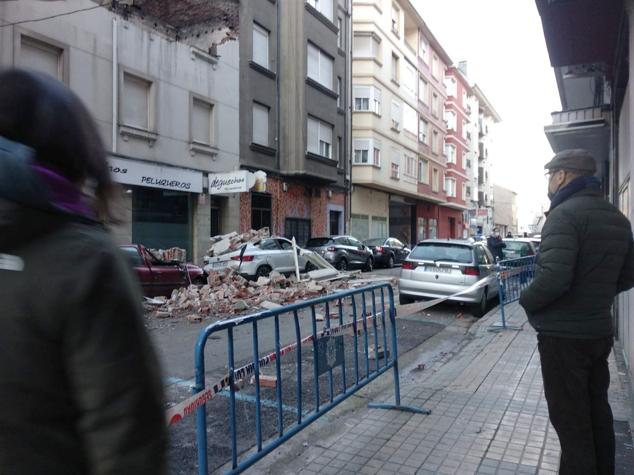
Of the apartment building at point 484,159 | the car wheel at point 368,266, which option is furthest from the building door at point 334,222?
the apartment building at point 484,159

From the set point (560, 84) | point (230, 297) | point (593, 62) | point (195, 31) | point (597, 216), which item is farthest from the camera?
point (195, 31)

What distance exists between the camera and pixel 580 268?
2963 mm

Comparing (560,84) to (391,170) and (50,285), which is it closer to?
(50,285)

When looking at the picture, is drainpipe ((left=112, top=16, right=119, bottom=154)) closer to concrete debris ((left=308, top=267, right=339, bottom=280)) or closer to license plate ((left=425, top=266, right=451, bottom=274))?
concrete debris ((left=308, top=267, right=339, bottom=280))

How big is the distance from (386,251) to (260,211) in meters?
5.89

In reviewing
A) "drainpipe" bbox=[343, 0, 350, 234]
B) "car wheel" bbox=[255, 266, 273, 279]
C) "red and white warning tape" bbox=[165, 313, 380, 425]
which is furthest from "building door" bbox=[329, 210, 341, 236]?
"red and white warning tape" bbox=[165, 313, 380, 425]

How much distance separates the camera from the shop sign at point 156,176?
15.3m

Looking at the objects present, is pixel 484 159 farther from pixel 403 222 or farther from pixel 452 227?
pixel 403 222

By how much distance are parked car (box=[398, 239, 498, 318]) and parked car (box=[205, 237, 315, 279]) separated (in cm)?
509

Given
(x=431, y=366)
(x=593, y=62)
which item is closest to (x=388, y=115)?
(x=593, y=62)

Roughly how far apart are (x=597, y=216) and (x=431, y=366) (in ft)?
13.8

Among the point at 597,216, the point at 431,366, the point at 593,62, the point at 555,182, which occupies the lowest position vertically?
the point at 431,366

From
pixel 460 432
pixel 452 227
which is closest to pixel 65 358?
pixel 460 432

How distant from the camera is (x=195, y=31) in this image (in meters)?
17.7
